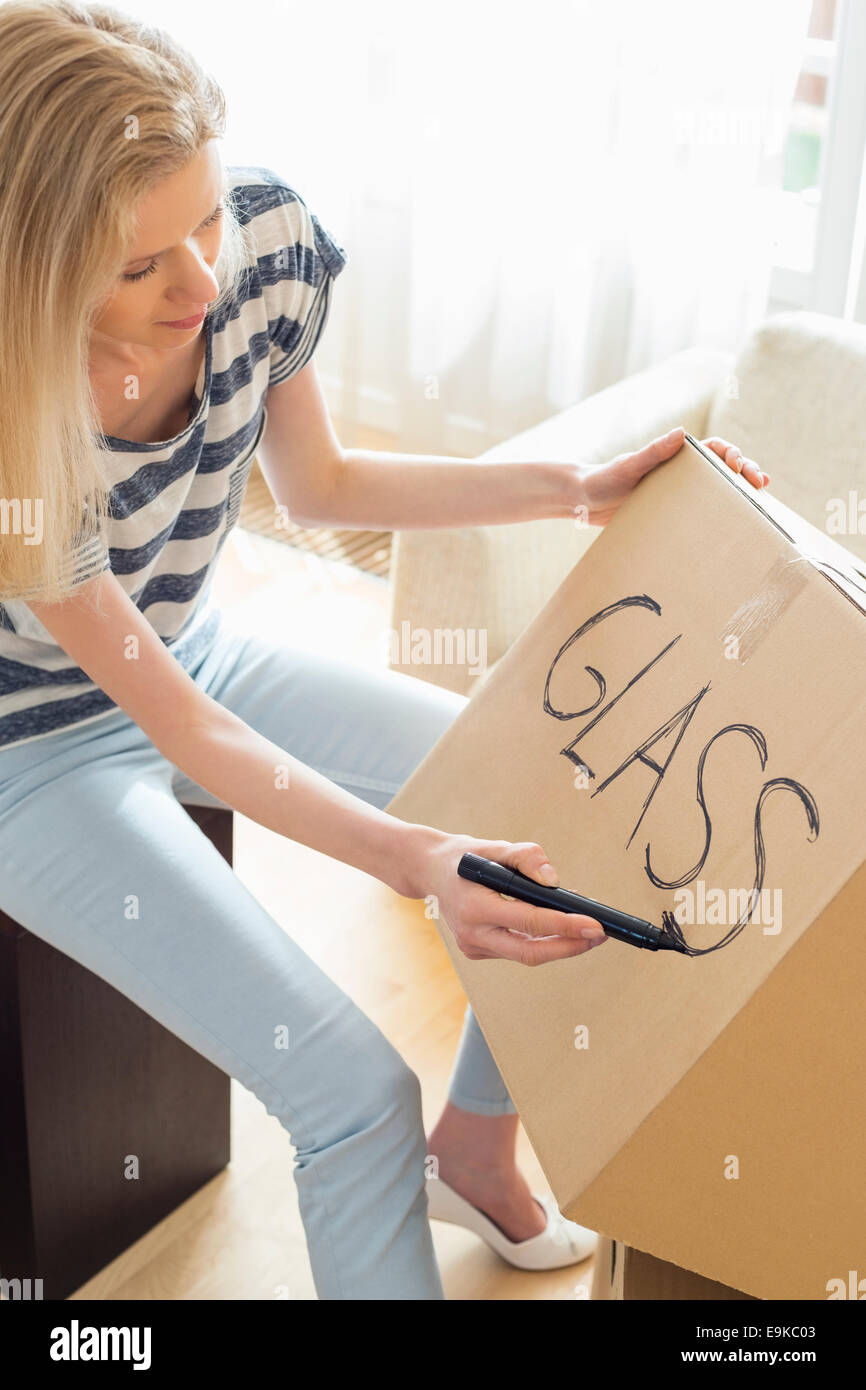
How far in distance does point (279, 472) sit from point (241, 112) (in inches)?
68.7

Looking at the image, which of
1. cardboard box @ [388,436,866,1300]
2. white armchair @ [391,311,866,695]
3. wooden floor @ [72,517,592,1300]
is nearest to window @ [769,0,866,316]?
white armchair @ [391,311,866,695]

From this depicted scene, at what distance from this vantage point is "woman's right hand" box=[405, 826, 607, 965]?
2.37 feet

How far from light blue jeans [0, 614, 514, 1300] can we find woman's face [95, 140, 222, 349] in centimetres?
33

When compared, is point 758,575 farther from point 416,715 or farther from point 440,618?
point 440,618

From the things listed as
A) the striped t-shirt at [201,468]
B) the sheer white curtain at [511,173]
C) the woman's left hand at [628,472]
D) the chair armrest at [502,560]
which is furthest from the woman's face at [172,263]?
the sheer white curtain at [511,173]

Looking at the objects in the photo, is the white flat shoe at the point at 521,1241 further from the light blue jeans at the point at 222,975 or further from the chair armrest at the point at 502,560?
the chair armrest at the point at 502,560

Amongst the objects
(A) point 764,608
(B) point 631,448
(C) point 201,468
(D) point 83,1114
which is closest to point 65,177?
(C) point 201,468

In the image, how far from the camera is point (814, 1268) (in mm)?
665

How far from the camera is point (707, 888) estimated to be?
2.28 ft

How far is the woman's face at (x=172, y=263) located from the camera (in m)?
0.83

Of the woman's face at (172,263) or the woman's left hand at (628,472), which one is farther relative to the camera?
the woman's left hand at (628,472)

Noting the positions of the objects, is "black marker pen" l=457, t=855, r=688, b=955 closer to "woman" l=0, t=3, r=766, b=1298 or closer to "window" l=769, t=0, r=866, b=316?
"woman" l=0, t=3, r=766, b=1298

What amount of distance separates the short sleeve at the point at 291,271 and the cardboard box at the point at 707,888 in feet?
1.31

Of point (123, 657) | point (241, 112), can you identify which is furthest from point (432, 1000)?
point (241, 112)
